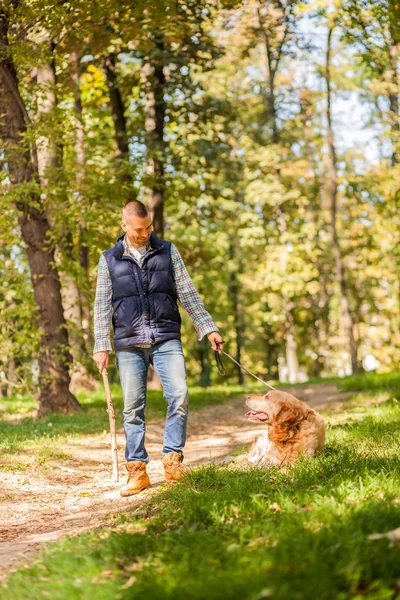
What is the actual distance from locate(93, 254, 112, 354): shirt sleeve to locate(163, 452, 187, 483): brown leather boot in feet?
3.63

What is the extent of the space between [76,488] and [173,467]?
4.69 ft

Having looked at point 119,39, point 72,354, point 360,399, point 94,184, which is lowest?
point 360,399

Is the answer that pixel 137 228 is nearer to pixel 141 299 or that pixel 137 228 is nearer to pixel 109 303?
pixel 141 299

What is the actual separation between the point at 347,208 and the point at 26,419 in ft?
87.2

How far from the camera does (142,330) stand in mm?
6449

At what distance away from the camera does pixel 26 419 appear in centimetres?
1216

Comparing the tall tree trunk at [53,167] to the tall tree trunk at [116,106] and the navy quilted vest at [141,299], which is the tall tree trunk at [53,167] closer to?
the tall tree trunk at [116,106]

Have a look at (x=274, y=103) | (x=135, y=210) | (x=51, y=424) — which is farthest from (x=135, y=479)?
(x=274, y=103)

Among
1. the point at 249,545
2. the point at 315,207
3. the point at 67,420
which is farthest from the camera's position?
the point at 315,207

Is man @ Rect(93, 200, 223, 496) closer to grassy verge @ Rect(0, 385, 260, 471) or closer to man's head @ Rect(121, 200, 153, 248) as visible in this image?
man's head @ Rect(121, 200, 153, 248)

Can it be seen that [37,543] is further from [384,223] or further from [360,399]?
[384,223]

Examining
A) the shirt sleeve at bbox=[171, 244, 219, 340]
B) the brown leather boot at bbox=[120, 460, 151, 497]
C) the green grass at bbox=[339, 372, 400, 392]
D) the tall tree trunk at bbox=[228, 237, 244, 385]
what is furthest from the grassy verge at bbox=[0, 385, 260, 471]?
the tall tree trunk at bbox=[228, 237, 244, 385]

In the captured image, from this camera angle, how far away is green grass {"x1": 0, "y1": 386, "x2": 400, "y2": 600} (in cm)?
320

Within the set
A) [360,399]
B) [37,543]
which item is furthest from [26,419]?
[37,543]
